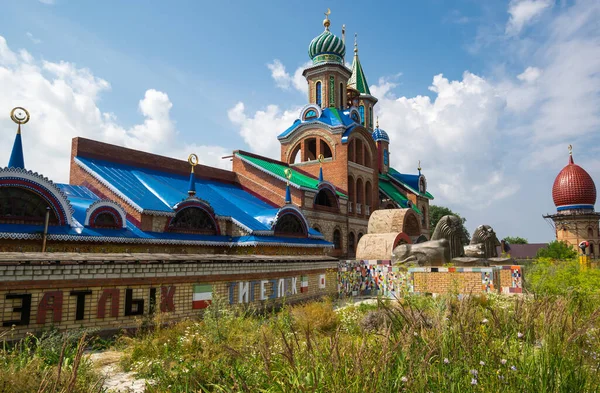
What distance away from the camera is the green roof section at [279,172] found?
24175 millimetres

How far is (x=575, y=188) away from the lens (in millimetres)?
43844

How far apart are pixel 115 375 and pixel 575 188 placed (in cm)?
4858

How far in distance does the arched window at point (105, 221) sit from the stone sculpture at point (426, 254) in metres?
10.8

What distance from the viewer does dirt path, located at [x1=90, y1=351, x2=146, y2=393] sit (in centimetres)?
506

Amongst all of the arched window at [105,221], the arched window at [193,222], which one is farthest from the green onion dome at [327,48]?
the arched window at [105,221]

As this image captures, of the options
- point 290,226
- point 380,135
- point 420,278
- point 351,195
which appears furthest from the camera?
point 380,135

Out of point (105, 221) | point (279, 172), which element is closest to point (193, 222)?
point (105, 221)

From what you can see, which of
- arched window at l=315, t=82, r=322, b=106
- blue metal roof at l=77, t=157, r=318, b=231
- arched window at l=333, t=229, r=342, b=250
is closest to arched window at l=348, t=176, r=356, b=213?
arched window at l=333, t=229, r=342, b=250

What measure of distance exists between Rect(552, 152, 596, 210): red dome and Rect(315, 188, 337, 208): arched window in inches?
1204

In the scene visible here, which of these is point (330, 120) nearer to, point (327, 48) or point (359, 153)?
point (359, 153)

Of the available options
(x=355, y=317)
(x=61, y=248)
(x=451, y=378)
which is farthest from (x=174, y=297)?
(x=451, y=378)

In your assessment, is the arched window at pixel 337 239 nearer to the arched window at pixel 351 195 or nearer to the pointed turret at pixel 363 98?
the arched window at pixel 351 195

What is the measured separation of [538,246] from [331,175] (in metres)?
40.0

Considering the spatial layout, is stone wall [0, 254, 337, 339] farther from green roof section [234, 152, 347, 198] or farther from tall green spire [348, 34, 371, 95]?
tall green spire [348, 34, 371, 95]
